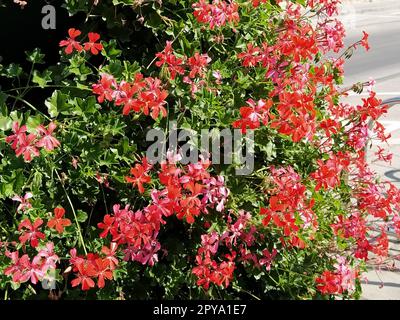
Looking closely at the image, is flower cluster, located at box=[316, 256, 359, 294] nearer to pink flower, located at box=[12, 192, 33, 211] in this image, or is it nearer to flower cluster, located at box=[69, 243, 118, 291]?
flower cluster, located at box=[69, 243, 118, 291]

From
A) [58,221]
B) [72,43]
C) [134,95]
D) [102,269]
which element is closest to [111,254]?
[102,269]

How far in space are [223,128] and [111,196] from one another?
476 millimetres

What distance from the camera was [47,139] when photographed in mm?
1985

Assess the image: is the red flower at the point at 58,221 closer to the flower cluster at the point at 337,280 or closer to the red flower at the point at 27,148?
the red flower at the point at 27,148

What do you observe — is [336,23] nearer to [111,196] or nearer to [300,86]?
[300,86]

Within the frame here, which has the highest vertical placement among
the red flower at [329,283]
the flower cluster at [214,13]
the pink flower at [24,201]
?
the flower cluster at [214,13]

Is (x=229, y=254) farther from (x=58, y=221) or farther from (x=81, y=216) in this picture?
(x=58, y=221)

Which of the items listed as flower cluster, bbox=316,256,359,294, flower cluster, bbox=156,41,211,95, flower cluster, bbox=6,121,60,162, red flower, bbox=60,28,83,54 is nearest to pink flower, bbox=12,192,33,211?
flower cluster, bbox=6,121,60,162

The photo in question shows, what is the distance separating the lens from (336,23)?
9.91 feet

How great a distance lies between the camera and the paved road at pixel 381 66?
147 inches

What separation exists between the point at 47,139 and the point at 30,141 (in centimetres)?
5

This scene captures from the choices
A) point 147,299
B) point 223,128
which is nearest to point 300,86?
point 223,128

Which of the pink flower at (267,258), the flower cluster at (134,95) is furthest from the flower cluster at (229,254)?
the flower cluster at (134,95)

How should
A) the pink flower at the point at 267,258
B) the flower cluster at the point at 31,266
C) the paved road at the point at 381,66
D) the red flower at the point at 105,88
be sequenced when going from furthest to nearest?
the paved road at the point at 381,66 → the pink flower at the point at 267,258 → the red flower at the point at 105,88 → the flower cluster at the point at 31,266
